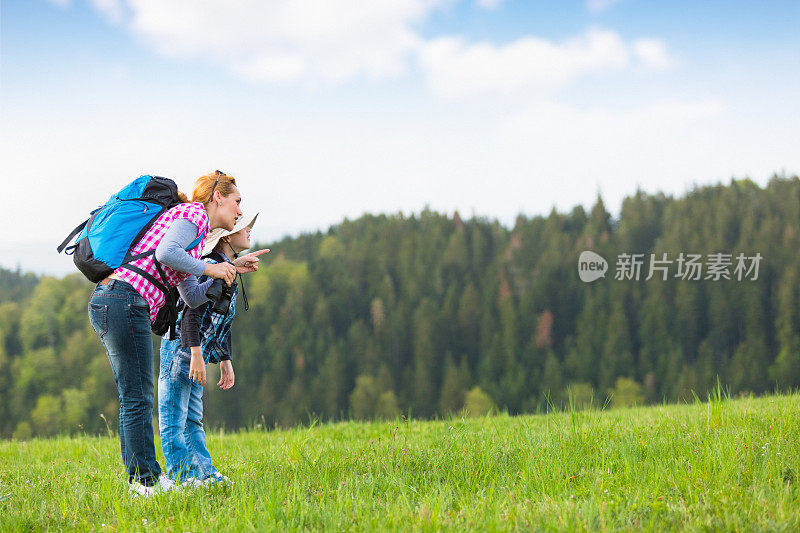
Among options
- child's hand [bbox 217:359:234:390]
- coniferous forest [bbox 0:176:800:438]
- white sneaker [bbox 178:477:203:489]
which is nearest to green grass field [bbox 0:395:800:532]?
white sneaker [bbox 178:477:203:489]

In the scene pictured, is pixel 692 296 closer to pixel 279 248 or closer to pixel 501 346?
pixel 501 346

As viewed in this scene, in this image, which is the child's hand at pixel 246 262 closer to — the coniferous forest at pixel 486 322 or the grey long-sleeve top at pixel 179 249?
the grey long-sleeve top at pixel 179 249

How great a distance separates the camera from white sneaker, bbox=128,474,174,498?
3.85m

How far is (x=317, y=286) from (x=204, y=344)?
107488mm

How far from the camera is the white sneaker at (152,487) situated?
3.85 metres

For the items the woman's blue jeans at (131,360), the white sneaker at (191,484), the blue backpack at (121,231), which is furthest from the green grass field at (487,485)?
the blue backpack at (121,231)

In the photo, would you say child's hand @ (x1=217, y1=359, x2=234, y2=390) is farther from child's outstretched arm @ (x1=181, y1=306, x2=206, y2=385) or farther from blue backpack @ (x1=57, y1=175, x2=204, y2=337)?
blue backpack @ (x1=57, y1=175, x2=204, y2=337)

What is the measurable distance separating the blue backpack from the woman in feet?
0.13

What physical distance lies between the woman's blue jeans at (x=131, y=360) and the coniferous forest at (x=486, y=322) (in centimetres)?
7674

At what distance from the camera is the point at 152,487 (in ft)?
13.1

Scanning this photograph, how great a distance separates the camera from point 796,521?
9.70ft

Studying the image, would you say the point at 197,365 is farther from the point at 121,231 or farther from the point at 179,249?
the point at 121,231

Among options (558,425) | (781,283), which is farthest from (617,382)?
(558,425)

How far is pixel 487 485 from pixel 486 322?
100722mm
